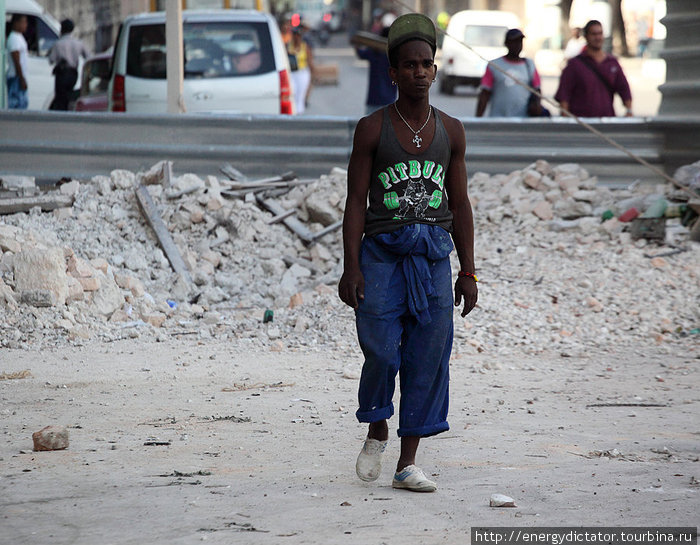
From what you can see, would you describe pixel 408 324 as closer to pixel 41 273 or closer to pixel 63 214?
pixel 41 273

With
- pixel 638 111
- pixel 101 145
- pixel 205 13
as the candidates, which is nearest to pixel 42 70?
pixel 205 13

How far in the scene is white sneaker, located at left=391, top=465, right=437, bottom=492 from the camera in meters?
4.23

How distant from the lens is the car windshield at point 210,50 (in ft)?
38.9

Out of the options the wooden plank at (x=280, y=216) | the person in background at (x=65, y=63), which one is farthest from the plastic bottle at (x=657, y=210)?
the person in background at (x=65, y=63)

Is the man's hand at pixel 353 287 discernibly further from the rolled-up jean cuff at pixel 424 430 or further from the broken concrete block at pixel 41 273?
the broken concrete block at pixel 41 273

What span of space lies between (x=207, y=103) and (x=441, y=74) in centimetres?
1924

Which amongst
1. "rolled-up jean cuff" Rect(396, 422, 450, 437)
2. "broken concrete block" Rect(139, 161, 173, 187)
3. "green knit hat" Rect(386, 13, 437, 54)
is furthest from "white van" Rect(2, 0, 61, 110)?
"rolled-up jean cuff" Rect(396, 422, 450, 437)

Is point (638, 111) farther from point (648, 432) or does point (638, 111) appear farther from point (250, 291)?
point (648, 432)

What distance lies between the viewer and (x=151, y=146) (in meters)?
9.70

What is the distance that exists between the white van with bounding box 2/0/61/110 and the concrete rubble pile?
8.93 m

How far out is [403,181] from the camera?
418 cm

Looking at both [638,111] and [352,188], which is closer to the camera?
[352,188]

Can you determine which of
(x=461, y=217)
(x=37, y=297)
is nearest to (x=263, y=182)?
(x=37, y=297)

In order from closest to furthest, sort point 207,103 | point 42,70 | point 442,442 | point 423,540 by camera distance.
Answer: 1. point 423,540
2. point 442,442
3. point 207,103
4. point 42,70
